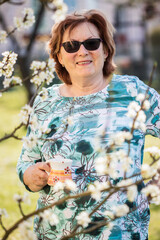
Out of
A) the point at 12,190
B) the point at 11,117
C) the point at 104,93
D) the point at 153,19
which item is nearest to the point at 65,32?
the point at 104,93

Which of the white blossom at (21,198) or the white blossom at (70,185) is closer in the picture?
the white blossom at (21,198)

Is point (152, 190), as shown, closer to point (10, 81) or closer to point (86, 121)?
point (10, 81)

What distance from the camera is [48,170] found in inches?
91.5

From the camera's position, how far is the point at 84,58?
2688 mm

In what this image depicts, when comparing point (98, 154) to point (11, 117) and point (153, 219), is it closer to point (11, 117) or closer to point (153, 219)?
point (153, 219)

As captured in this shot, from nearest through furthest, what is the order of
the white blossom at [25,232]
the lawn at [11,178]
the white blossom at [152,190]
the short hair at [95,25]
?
the white blossom at [25,232], the white blossom at [152,190], the short hair at [95,25], the lawn at [11,178]

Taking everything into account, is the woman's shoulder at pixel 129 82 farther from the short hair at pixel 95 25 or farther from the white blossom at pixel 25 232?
the white blossom at pixel 25 232

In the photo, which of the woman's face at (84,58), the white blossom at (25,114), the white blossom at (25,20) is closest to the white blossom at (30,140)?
the white blossom at (25,114)

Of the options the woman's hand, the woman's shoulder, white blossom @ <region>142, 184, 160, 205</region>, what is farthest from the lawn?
the woman's shoulder

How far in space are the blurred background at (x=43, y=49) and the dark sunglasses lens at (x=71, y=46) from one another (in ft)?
3.30

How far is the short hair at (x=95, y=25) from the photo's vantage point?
109 inches

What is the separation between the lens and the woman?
244cm

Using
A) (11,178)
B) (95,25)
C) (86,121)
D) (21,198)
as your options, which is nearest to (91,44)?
(95,25)

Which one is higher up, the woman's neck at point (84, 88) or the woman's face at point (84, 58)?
the woman's face at point (84, 58)
